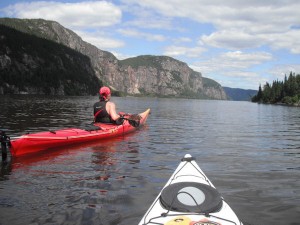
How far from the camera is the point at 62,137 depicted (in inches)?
575

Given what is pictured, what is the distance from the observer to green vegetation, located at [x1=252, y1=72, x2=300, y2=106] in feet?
460

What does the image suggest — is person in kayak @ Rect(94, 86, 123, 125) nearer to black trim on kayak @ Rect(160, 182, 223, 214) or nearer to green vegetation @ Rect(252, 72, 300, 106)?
black trim on kayak @ Rect(160, 182, 223, 214)

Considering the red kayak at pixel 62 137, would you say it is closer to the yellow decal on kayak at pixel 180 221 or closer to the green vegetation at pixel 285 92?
the yellow decal on kayak at pixel 180 221

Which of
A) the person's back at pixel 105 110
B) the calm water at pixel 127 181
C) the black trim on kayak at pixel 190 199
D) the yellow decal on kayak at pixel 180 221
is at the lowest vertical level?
the calm water at pixel 127 181

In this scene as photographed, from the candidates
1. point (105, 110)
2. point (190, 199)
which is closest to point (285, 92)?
point (105, 110)

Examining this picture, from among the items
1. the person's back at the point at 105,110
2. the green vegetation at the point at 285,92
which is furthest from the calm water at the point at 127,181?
the green vegetation at the point at 285,92

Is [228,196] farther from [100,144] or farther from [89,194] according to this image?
[100,144]

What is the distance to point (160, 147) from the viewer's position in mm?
16234

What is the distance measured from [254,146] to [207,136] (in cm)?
415

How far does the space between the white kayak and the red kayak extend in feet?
26.8

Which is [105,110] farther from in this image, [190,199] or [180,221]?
[180,221]

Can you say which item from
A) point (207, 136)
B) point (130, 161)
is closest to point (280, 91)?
point (207, 136)

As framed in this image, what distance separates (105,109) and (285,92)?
14829 cm

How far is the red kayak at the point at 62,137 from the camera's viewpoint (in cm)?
1266
